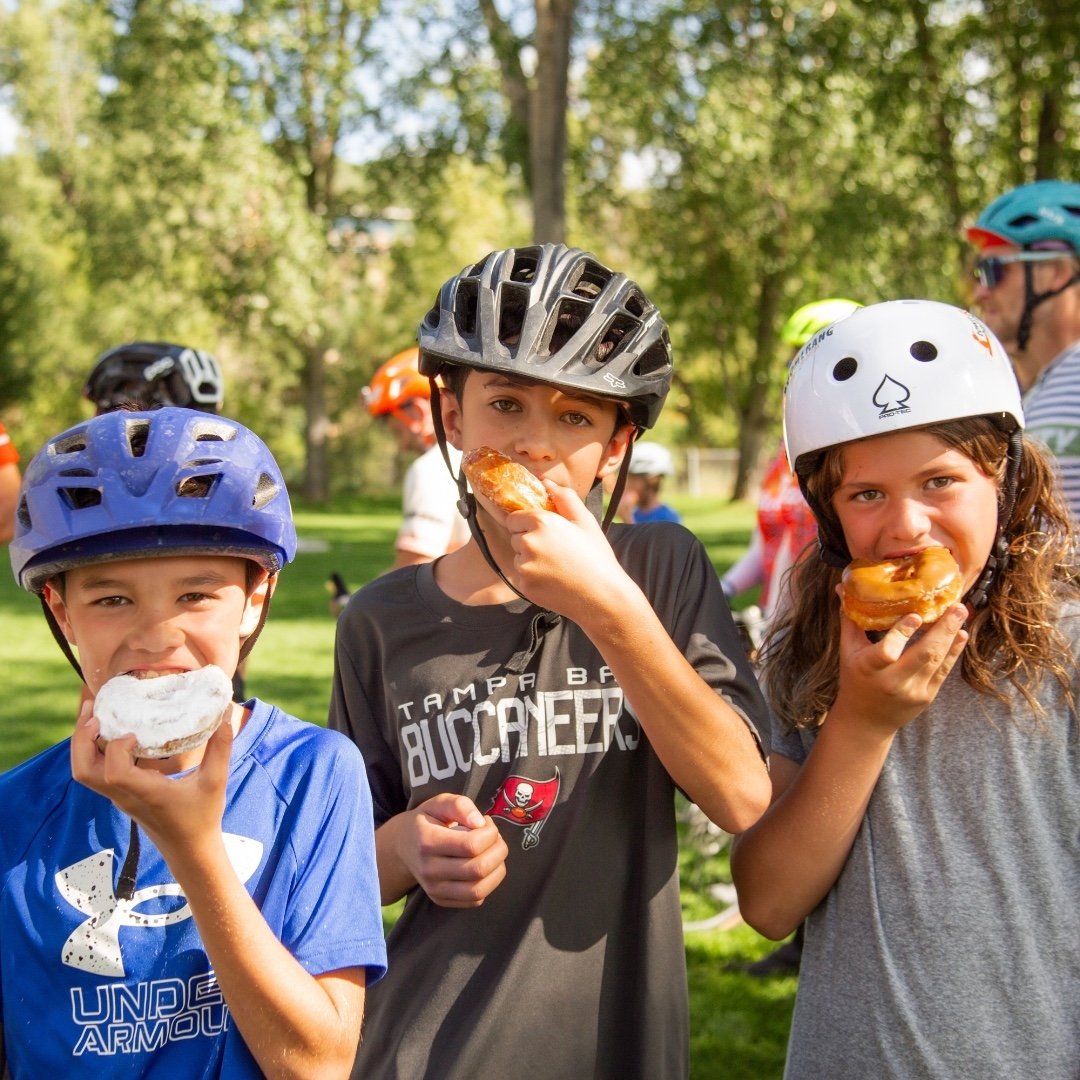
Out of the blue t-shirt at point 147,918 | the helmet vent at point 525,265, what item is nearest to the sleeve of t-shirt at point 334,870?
the blue t-shirt at point 147,918

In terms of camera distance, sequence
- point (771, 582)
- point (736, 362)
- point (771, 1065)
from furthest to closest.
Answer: point (736, 362), point (771, 582), point (771, 1065)

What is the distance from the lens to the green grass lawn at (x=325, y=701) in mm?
5633

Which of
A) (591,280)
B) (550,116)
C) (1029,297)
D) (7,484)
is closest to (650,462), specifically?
(1029,297)

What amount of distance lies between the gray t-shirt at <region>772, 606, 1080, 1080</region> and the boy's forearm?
100 centimetres

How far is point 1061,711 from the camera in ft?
8.18

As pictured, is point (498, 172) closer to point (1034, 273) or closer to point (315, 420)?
point (315, 420)

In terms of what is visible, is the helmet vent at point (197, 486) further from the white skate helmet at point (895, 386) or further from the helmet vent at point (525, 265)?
the white skate helmet at point (895, 386)

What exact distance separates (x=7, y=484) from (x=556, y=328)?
152 inches

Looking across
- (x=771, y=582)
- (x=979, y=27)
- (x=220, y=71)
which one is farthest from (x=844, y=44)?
(x=220, y=71)

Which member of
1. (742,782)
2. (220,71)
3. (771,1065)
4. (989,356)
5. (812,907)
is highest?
(220,71)

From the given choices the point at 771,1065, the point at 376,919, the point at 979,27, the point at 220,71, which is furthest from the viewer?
the point at 220,71

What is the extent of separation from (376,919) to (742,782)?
2.31 ft

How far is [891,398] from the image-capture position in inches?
103

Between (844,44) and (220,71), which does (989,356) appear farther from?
(220,71)
